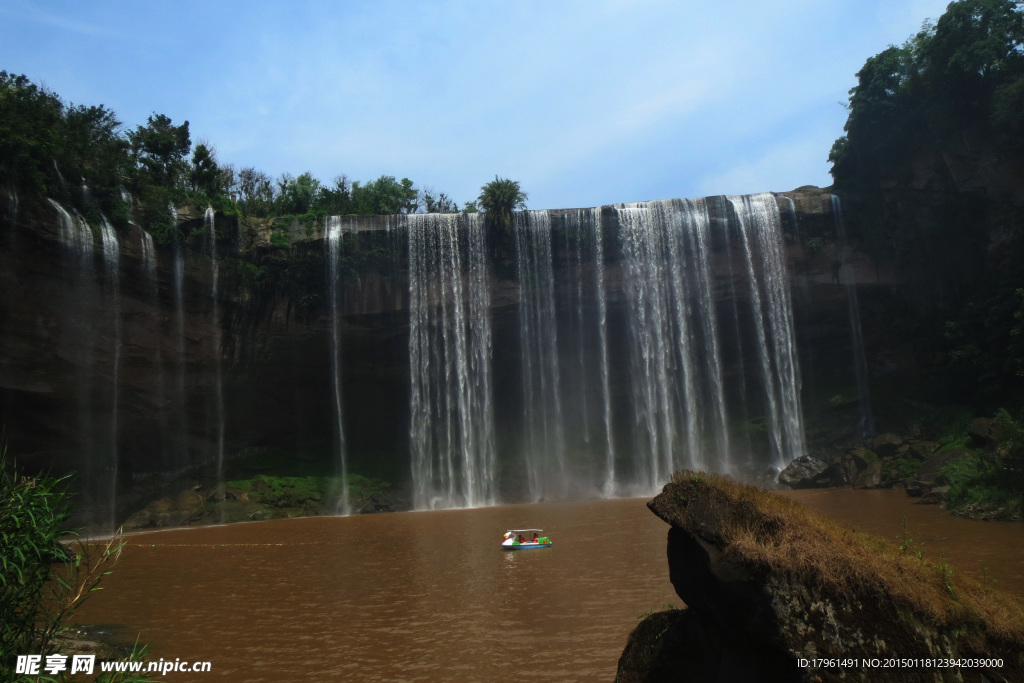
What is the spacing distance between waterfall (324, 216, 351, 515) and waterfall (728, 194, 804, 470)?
57.7 ft

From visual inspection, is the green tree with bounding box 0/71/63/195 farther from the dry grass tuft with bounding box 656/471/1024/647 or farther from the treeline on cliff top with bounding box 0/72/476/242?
the dry grass tuft with bounding box 656/471/1024/647

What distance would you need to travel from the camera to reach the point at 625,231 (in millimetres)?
31312

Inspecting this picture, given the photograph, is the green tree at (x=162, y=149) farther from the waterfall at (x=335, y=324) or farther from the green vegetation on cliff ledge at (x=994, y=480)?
the green vegetation on cliff ledge at (x=994, y=480)

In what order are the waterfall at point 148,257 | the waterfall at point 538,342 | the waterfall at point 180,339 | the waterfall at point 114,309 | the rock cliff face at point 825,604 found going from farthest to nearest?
the waterfall at point 538,342
the waterfall at point 180,339
the waterfall at point 148,257
the waterfall at point 114,309
the rock cliff face at point 825,604

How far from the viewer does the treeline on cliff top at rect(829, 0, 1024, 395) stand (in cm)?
2622

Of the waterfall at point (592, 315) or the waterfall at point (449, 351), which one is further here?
the waterfall at point (592, 315)

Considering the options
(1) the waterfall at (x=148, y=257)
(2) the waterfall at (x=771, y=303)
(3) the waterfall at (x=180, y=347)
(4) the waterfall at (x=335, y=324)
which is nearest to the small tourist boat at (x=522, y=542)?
(4) the waterfall at (x=335, y=324)

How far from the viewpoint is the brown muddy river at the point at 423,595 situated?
7898mm

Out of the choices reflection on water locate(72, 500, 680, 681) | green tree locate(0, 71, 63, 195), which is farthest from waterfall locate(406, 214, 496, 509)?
A: green tree locate(0, 71, 63, 195)

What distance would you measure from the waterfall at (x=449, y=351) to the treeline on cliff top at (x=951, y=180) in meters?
16.7

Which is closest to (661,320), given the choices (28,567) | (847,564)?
(847,564)

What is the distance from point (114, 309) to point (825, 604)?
1086 inches

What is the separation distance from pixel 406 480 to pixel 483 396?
4.88 metres

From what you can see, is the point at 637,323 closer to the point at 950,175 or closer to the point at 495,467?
the point at 495,467
